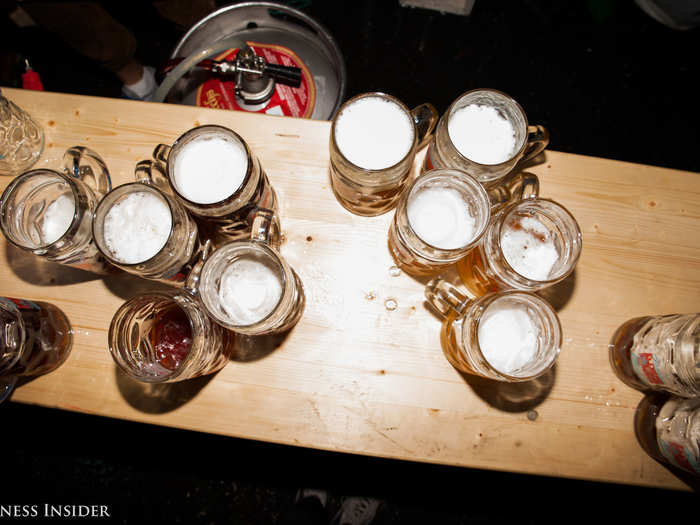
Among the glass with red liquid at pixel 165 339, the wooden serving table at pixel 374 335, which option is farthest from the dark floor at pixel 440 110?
the glass with red liquid at pixel 165 339

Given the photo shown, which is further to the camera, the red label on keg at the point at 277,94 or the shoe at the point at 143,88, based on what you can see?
the shoe at the point at 143,88

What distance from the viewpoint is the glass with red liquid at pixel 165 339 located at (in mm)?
674

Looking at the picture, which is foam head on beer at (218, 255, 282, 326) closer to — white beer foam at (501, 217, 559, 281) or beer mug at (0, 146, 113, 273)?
beer mug at (0, 146, 113, 273)

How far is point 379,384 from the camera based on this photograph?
0.83 meters

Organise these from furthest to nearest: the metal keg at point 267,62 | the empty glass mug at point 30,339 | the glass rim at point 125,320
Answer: the metal keg at point 267,62 → the empty glass mug at point 30,339 → the glass rim at point 125,320

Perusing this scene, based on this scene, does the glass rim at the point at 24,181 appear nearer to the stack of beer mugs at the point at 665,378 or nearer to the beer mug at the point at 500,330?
the beer mug at the point at 500,330

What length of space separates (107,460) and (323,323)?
143 centimetres

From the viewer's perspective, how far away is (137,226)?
30.9 inches

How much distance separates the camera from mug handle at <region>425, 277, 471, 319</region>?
757 mm

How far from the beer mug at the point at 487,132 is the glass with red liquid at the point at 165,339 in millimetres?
556

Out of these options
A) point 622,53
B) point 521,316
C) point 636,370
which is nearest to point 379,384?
point 521,316

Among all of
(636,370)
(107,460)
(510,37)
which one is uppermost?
(510,37)

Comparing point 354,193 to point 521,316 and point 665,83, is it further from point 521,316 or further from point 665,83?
point 665,83

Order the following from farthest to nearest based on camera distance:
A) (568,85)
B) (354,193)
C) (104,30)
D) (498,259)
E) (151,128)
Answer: (568,85)
(104,30)
(151,128)
(354,193)
(498,259)
